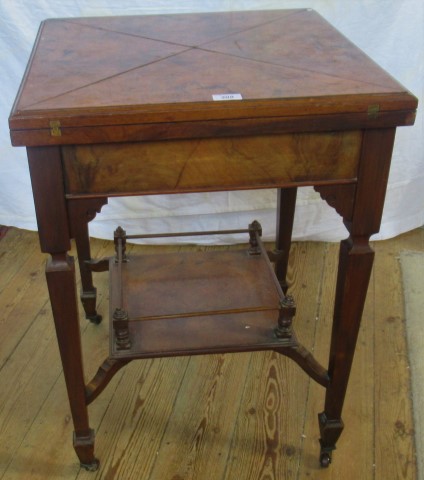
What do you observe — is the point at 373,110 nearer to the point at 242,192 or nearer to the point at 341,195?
the point at 341,195

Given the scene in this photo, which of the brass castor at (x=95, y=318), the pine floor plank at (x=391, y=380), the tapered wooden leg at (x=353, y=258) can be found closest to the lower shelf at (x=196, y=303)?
the tapered wooden leg at (x=353, y=258)

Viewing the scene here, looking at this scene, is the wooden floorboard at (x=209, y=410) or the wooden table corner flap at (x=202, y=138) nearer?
the wooden table corner flap at (x=202, y=138)

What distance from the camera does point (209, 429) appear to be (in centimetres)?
128

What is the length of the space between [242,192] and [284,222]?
1.45ft

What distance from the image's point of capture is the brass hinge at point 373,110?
0.83 meters

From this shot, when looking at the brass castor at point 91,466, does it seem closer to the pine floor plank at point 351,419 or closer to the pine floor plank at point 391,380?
the pine floor plank at point 351,419

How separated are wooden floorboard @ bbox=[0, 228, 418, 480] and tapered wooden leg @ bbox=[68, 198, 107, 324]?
0.17ft

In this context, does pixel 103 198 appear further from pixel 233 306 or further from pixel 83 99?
pixel 233 306

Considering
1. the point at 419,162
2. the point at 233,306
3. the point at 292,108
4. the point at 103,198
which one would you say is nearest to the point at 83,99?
the point at 103,198

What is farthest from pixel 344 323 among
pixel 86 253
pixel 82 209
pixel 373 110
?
pixel 86 253

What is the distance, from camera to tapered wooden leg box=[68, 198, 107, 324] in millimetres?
885

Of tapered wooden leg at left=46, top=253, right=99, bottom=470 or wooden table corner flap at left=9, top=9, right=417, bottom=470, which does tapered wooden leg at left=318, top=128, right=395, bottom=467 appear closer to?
Answer: wooden table corner flap at left=9, top=9, right=417, bottom=470

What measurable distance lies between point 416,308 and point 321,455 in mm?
621

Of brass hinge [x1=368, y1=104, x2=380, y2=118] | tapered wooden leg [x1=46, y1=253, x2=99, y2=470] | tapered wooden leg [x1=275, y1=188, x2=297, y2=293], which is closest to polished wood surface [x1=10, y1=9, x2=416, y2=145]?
brass hinge [x1=368, y1=104, x2=380, y2=118]
